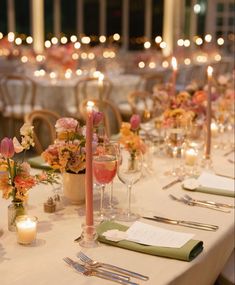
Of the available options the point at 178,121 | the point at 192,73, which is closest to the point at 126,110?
the point at 192,73

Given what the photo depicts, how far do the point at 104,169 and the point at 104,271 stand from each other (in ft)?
1.36

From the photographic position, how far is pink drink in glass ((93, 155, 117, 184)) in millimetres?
1760

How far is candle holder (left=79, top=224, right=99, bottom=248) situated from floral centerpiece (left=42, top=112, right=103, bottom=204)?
331 millimetres

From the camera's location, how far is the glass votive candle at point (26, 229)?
157 cm

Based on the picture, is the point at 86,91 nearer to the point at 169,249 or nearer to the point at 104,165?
the point at 104,165

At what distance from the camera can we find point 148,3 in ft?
36.0

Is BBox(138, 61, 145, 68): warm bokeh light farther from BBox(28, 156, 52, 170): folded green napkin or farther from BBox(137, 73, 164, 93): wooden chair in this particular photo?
BBox(28, 156, 52, 170): folded green napkin

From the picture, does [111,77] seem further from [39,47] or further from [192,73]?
[39,47]

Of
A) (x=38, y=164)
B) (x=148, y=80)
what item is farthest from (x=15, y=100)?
(x=38, y=164)

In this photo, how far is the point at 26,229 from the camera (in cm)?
157

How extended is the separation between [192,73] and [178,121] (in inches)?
236

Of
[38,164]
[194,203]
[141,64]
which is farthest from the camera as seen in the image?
[141,64]

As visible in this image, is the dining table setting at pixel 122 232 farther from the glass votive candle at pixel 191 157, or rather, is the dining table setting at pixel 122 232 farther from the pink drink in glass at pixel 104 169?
the glass votive candle at pixel 191 157

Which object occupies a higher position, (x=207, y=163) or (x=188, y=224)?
(x=207, y=163)
